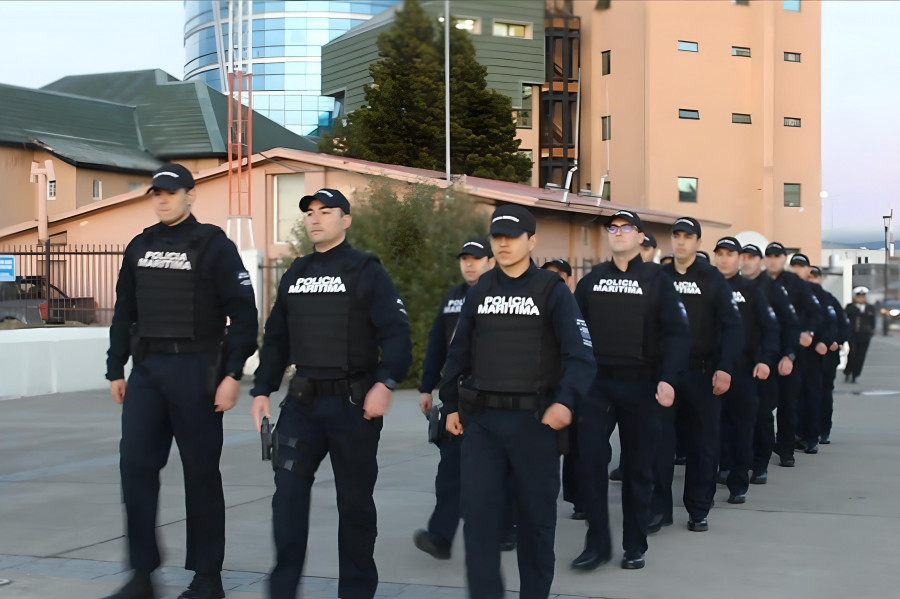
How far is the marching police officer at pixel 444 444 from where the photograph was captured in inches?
258

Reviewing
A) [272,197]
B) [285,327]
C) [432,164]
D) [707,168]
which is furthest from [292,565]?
[707,168]

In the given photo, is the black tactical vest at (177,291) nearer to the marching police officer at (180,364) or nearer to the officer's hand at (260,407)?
the marching police officer at (180,364)

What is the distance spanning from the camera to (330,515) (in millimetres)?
7906

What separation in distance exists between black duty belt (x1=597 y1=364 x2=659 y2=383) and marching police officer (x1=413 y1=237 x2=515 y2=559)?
36.7 inches

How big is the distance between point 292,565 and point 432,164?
108 ft

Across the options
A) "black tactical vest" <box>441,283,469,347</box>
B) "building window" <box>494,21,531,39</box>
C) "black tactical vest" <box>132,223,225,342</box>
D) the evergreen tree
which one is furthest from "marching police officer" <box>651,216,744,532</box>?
"building window" <box>494,21,531,39</box>

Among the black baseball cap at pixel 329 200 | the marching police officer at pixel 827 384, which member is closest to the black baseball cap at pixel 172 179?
the black baseball cap at pixel 329 200

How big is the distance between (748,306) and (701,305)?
1.49 m

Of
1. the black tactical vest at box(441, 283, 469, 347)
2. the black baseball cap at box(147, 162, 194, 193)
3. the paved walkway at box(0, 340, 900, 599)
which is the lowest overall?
the paved walkway at box(0, 340, 900, 599)

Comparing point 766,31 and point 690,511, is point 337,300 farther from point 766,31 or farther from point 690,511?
point 766,31

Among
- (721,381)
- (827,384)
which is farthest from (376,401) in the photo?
(827,384)

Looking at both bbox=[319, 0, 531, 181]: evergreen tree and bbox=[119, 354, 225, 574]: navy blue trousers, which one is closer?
bbox=[119, 354, 225, 574]: navy blue trousers

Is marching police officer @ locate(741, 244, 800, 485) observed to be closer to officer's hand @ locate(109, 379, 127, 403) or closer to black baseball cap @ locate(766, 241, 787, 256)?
black baseball cap @ locate(766, 241, 787, 256)

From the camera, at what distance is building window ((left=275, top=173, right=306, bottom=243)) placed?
2812 centimetres
